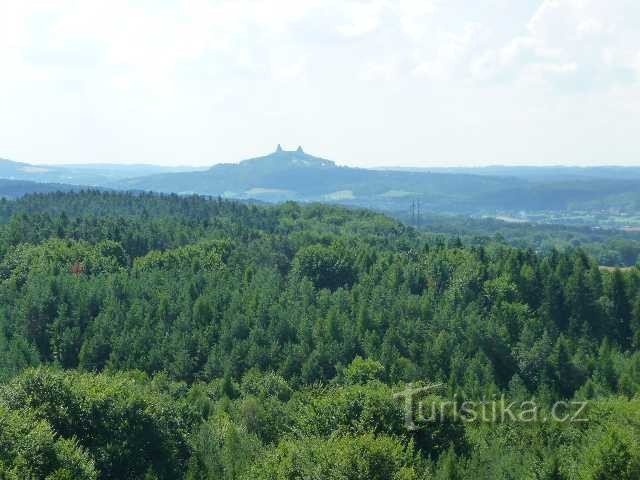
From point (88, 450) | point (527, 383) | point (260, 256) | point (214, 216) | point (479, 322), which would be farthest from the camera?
point (214, 216)

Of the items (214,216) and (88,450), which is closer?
(88,450)

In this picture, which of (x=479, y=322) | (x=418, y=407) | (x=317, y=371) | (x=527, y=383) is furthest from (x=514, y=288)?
(x=418, y=407)

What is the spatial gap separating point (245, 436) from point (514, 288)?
2298 inches

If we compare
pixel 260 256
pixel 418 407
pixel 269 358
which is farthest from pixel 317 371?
pixel 260 256

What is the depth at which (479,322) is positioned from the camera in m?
86.6

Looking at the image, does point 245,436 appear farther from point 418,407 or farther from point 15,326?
point 15,326

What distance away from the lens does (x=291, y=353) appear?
77188 millimetres

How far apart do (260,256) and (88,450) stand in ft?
248

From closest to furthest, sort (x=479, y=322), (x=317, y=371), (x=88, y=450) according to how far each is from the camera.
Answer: (x=88, y=450) → (x=317, y=371) → (x=479, y=322)

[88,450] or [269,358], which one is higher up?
[88,450]

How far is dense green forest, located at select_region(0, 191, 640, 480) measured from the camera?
4228 cm

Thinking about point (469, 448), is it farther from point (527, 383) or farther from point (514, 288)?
point (514, 288)

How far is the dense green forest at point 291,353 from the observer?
42.3 meters

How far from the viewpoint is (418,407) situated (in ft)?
160
